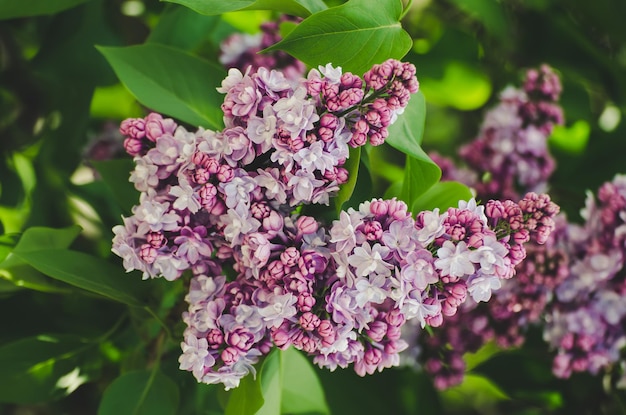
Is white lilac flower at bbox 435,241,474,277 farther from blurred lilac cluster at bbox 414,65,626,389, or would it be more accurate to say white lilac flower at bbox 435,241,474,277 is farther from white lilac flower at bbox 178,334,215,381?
blurred lilac cluster at bbox 414,65,626,389

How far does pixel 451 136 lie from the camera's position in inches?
58.7

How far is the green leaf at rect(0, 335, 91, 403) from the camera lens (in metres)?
0.79

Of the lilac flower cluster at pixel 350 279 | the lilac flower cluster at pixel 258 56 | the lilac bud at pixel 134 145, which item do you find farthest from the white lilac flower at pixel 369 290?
the lilac flower cluster at pixel 258 56

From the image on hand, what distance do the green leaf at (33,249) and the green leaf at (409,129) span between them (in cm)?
34

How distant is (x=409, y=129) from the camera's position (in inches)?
25.7

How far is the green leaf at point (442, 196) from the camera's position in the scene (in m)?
0.68

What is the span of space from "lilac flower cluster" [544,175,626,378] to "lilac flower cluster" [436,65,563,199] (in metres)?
0.12

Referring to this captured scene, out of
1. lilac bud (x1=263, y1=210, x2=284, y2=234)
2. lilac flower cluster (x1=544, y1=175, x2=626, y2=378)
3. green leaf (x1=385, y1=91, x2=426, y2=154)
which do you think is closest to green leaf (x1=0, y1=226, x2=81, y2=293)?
lilac bud (x1=263, y1=210, x2=284, y2=234)

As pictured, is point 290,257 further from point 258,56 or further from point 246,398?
point 258,56

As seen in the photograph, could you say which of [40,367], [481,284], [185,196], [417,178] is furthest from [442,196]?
[40,367]

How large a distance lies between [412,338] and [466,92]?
38 cm

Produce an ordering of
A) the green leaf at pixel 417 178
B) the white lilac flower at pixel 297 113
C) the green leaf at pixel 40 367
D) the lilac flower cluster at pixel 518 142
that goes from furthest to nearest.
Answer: the lilac flower cluster at pixel 518 142 → the green leaf at pixel 40 367 → the green leaf at pixel 417 178 → the white lilac flower at pixel 297 113

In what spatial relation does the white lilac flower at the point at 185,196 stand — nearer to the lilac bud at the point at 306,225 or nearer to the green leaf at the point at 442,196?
the lilac bud at the point at 306,225

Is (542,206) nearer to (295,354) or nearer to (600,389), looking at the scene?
(295,354)
